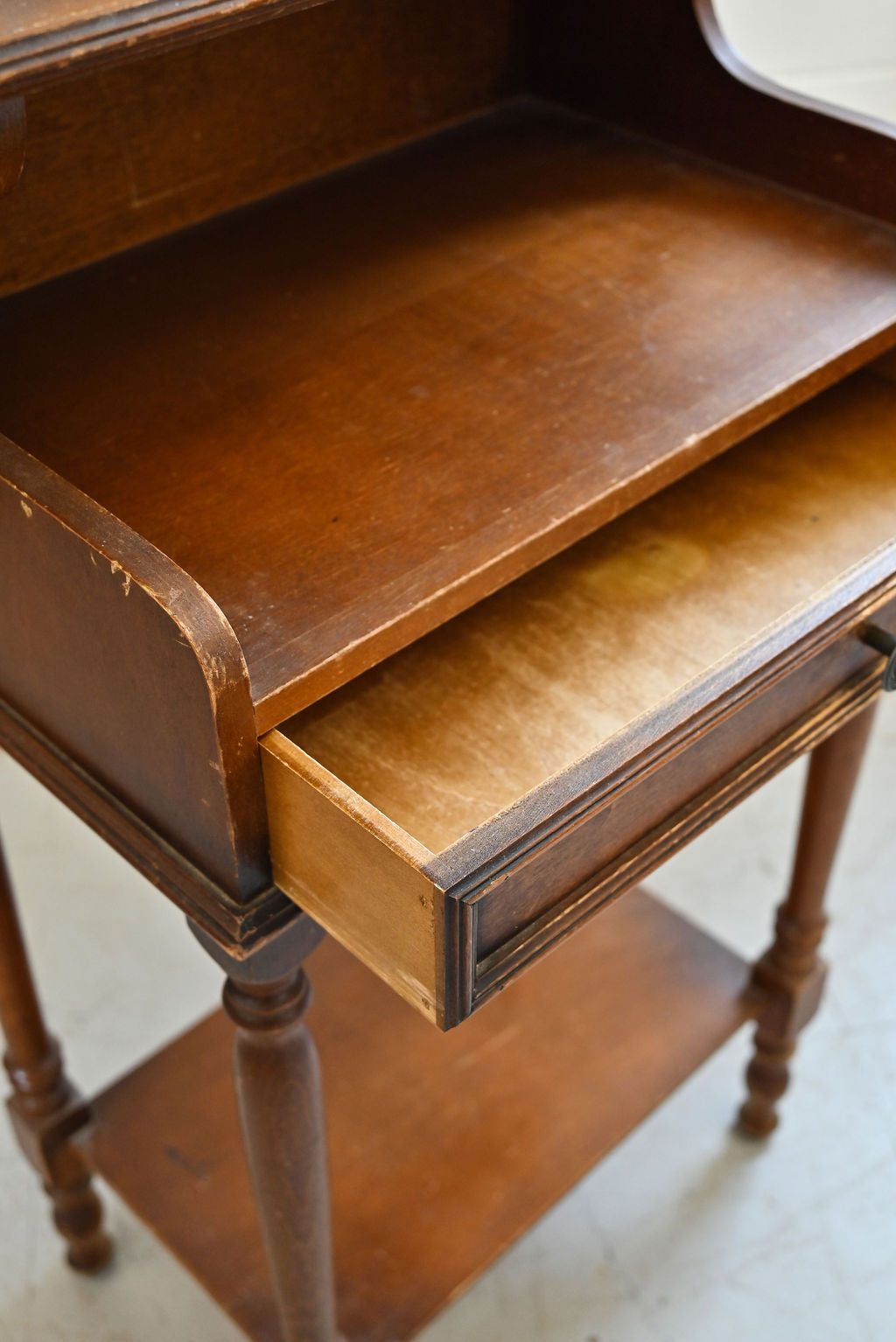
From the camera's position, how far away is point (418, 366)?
90 cm

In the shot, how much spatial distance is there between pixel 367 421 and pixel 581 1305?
86cm

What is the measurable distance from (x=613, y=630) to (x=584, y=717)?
8cm

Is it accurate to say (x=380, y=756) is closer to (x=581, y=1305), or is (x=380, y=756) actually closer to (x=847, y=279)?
(x=847, y=279)

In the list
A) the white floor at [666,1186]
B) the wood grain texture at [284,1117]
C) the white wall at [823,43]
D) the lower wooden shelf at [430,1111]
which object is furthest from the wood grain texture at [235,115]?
the white floor at [666,1186]

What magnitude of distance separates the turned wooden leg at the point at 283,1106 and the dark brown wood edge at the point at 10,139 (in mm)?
403

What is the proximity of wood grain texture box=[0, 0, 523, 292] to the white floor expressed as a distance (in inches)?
34.6

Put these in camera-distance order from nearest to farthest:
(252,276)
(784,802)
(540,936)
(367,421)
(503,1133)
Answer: (540,936) < (367,421) < (252,276) < (503,1133) < (784,802)

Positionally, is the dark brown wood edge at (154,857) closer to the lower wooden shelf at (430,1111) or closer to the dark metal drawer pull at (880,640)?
the dark metal drawer pull at (880,640)

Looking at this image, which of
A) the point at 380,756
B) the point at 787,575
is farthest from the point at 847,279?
the point at 380,756

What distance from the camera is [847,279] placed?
0.99 m

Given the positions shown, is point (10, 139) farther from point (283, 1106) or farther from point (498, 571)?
point (283, 1106)

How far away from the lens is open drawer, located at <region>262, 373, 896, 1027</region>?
26.4 inches

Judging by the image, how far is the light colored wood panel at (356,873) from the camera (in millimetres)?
646

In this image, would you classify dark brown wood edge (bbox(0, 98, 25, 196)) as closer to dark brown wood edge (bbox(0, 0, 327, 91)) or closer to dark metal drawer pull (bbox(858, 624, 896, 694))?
dark brown wood edge (bbox(0, 0, 327, 91))
